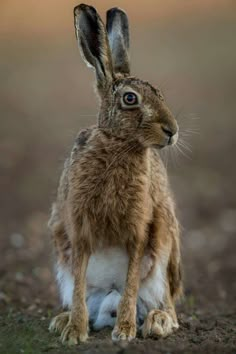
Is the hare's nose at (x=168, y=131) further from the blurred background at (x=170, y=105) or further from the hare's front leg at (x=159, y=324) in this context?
the hare's front leg at (x=159, y=324)

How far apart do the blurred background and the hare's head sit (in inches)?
19.6

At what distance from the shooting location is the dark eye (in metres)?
6.68

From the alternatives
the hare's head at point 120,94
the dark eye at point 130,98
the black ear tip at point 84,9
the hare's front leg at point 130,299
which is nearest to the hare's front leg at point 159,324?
the hare's front leg at point 130,299

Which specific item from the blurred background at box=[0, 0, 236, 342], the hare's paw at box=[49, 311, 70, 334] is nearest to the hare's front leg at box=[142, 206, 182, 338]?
the hare's paw at box=[49, 311, 70, 334]

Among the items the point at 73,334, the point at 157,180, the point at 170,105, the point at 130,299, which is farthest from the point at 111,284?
the point at 170,105

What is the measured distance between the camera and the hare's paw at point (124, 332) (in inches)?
260

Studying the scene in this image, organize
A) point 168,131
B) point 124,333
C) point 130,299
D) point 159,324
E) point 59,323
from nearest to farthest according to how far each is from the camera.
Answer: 1. point 168,131
2. point 124,333
3. point 130,299
4. point 159,324
5. point 59,323

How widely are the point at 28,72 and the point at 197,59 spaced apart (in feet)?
11.6

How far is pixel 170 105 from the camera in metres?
16.1

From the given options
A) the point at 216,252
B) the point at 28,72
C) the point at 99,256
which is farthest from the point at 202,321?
the point at 28,72

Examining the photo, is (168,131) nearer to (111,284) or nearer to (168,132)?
(168,132)

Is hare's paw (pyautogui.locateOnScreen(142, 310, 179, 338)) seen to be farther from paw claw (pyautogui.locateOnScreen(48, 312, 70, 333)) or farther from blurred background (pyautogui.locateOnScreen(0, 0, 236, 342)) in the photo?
blurred background (pyautogui.locateOnScreen(0, 0, 236, 342))

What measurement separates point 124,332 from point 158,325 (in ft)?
0.99

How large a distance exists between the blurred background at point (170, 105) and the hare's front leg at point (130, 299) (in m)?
1.05
